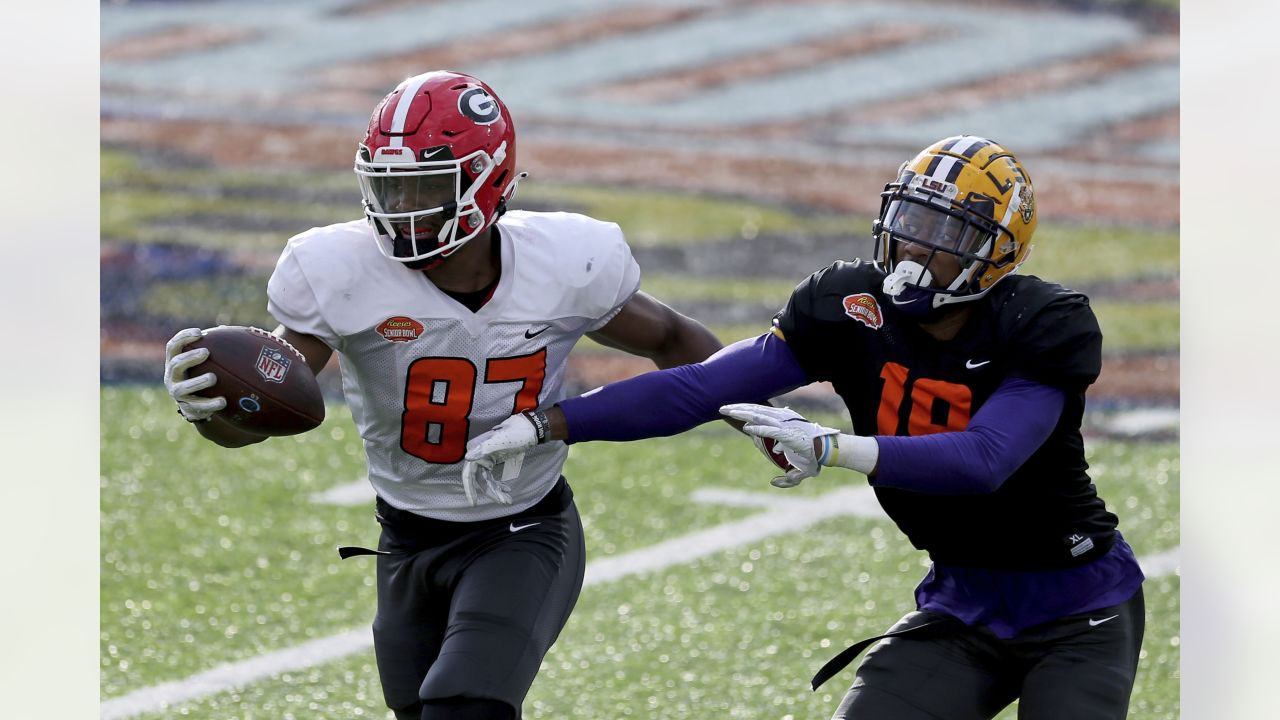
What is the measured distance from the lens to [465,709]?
2.98 metres

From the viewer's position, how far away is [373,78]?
13.6 metres

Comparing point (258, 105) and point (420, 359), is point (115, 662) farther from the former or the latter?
point (258, 105)

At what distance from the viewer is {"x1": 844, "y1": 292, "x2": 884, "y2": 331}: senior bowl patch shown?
3133 mm

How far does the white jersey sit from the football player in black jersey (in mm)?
199

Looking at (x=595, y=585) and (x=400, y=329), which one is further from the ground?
(x=400, y=329)

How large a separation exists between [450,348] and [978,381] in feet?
3.47

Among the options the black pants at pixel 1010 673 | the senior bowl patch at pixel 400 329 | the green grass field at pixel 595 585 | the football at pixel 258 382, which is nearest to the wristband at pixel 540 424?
the senior bowl patch at pixel 400 329

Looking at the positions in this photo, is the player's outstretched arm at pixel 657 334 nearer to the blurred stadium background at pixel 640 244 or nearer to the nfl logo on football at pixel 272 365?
the nfl logo on football at pixel 272 365

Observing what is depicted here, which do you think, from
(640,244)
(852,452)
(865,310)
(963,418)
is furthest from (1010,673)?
(640,244)

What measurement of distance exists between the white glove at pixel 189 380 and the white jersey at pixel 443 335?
10.1 inches

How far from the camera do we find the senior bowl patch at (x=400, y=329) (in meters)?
3.29

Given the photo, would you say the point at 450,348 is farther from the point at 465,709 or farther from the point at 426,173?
the point at 465,709

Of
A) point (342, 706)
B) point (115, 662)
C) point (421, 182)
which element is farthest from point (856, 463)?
point (115, 662)

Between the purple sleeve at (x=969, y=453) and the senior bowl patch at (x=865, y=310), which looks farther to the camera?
the senior bowl patch at (x=865, y=310)
